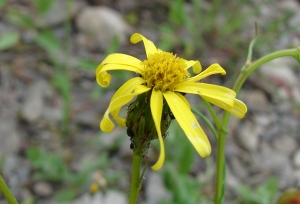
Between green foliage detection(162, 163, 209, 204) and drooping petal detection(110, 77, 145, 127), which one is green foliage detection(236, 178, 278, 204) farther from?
drooping petal detection(110, 77, 145, 127)

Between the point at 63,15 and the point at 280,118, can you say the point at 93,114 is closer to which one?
the point at 63,15

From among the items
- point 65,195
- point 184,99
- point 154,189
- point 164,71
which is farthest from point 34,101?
point 184,99

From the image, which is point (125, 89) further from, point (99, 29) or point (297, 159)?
point (99, 29)

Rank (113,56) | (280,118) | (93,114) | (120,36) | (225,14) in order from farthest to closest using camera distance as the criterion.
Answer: (225,14), (120,36), (280,118), (93,114), (113,56)

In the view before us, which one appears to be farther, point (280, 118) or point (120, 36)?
point (120, 36)

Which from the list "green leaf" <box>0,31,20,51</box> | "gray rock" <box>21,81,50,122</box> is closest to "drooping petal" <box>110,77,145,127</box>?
"gray rock" <box>21,81,50,122</box>

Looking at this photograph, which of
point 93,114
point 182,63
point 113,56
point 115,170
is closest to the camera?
point 113,56


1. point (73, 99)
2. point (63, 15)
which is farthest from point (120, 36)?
point (73, 99)
